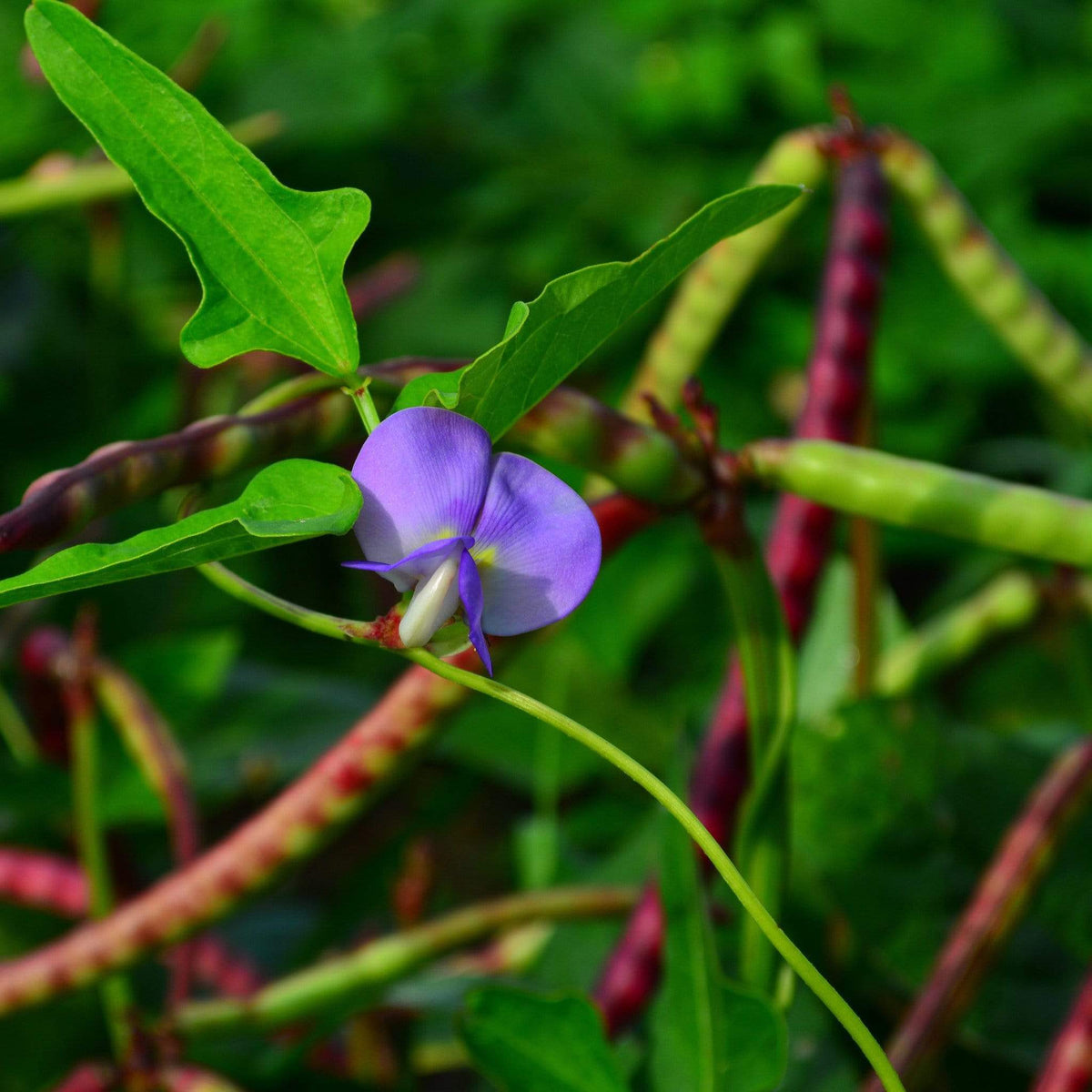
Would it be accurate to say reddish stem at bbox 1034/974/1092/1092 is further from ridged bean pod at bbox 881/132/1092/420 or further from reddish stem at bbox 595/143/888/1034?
ridged bean pod at bbox 881/132/1092/420

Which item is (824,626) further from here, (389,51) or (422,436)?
(389,51)

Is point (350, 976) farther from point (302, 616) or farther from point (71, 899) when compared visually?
point (302, 616)

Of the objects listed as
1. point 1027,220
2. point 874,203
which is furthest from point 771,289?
point 874,203

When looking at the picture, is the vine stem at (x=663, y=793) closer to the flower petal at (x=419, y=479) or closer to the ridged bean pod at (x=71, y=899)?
the flower petal at (x=419, y=479)

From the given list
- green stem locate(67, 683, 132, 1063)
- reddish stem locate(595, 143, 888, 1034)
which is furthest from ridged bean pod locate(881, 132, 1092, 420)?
green stem locate(67, 683, 132, 1063)

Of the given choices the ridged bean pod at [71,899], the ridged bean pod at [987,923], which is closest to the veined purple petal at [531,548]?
the ridged bean pod at [987,923]
